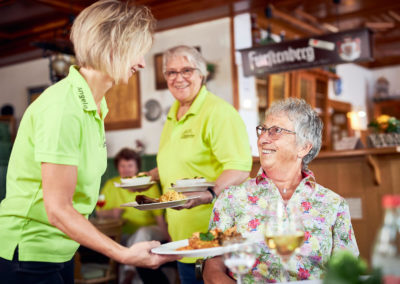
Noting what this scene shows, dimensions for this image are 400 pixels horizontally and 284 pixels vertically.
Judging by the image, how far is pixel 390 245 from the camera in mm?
955

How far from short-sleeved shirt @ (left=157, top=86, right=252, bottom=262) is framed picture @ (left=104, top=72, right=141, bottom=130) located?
4.60 meters

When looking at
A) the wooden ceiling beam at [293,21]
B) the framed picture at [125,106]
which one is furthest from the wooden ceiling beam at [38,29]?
the wooden ceiling beam at [293,21]

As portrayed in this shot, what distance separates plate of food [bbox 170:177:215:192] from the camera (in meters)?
2.24

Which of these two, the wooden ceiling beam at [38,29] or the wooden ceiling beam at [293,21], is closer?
the wooden ceiling beam at [293,21]

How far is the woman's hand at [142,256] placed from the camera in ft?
4.77

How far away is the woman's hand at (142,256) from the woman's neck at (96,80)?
0.52 meters

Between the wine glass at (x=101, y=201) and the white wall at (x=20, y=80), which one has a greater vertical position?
the white wall at (x=20, y=80)

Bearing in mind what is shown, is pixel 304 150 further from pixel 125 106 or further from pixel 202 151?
Result: pixel 125 106

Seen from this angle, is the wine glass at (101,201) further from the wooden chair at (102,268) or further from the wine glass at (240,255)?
the wine glass at (240,255)

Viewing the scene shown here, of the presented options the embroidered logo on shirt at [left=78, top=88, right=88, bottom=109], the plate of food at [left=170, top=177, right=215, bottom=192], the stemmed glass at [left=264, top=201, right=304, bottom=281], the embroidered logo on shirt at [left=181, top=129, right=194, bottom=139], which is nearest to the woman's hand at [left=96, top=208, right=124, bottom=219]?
the embroidered logo on shirt at [left=181, top=129, right=194, bottom=139]

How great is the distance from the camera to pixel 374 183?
473 centimetres

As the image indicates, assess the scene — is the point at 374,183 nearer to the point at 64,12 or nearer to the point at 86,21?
the point at 86,21

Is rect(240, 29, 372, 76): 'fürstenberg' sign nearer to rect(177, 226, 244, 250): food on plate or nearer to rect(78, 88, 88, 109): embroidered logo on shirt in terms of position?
rect(177, 226, 244, 250): food on plate

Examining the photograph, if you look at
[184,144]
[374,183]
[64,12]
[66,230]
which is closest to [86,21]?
[66,230]
